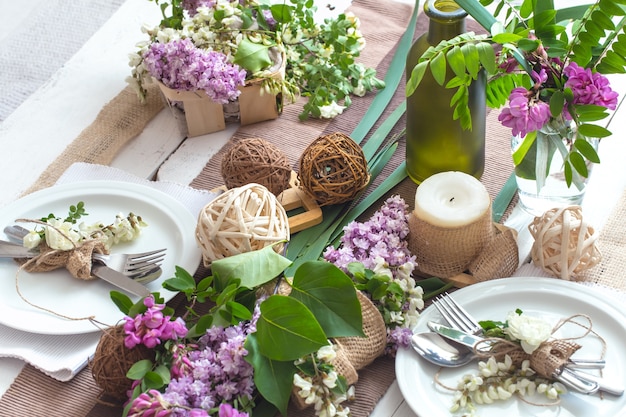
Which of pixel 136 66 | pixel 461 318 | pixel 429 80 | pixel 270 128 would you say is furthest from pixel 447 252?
pixel 136 66

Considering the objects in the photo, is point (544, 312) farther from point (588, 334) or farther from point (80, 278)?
point (80, 278)

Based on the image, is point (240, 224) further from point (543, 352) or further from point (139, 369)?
point (543, 352)

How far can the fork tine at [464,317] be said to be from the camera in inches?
34.8

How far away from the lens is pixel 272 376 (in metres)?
0.81

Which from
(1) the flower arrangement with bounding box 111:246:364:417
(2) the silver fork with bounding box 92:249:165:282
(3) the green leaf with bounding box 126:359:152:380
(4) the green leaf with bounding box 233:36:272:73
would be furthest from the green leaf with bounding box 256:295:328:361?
(4) the green leaf with bounding box 233:36:272:73

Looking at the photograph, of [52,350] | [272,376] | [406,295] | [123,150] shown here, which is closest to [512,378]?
[406,295]

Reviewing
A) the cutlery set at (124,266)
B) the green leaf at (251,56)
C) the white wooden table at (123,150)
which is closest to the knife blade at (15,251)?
the cutlery set at (124,266)

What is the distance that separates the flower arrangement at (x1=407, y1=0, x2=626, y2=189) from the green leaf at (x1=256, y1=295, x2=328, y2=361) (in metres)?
0.26

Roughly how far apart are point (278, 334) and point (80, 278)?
32cm

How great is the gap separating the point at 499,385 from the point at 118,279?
456 millimetres

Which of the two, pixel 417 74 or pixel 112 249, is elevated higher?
pixel 417 74

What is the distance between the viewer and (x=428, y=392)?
851mm

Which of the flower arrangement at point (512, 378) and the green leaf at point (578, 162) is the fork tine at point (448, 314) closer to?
the flower arrangement at point (512, 378)

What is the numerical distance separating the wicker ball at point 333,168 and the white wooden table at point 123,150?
8.3 inches
